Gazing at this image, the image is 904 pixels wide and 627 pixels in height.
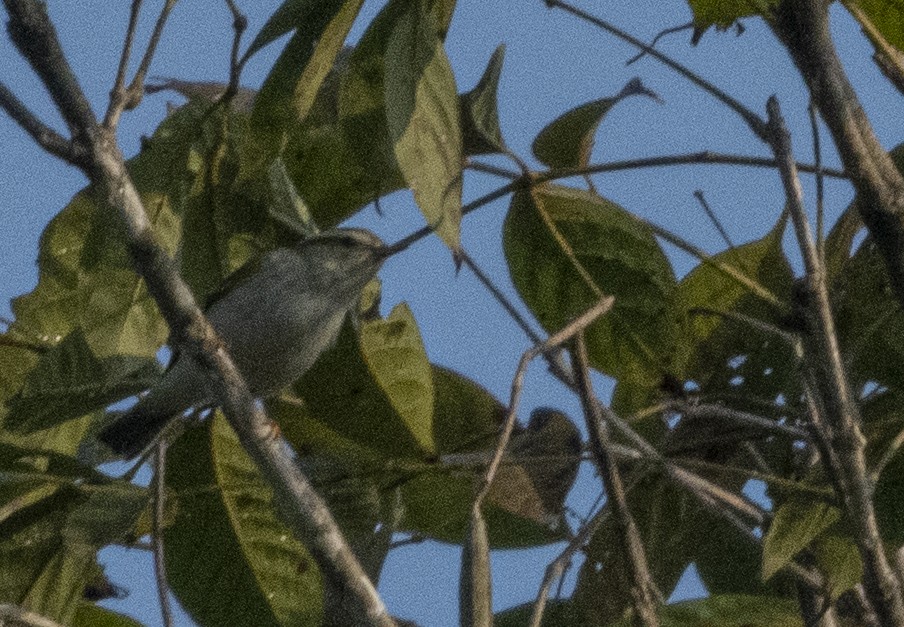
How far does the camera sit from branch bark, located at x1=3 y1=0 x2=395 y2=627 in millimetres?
2021

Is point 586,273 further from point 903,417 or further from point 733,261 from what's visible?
point 903,417

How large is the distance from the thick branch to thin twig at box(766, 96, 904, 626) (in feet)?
0.58

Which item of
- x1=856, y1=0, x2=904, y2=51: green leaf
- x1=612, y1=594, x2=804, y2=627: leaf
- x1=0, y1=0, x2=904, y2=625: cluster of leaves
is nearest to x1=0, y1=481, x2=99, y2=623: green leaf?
x1=0, y1=0, x2=904, y2=625: cluster of leaves

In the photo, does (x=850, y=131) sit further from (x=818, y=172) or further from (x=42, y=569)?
(x=42, y=569)

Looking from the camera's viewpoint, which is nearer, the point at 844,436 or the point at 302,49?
the point at 844,436

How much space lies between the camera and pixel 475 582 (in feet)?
6.19

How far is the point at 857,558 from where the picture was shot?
2480 mm

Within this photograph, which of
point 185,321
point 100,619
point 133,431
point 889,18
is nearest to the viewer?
point 185,321

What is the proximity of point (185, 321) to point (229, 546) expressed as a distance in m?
0.76

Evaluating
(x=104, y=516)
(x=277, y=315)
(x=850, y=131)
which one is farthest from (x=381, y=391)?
(x=277, y=315)

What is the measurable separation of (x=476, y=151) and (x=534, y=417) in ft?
1.96

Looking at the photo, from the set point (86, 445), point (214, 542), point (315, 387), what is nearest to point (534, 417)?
point (315, 387)

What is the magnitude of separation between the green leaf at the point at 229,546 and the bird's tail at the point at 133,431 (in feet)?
1.02

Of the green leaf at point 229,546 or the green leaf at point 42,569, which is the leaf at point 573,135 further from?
the green leaf at point 42,569
